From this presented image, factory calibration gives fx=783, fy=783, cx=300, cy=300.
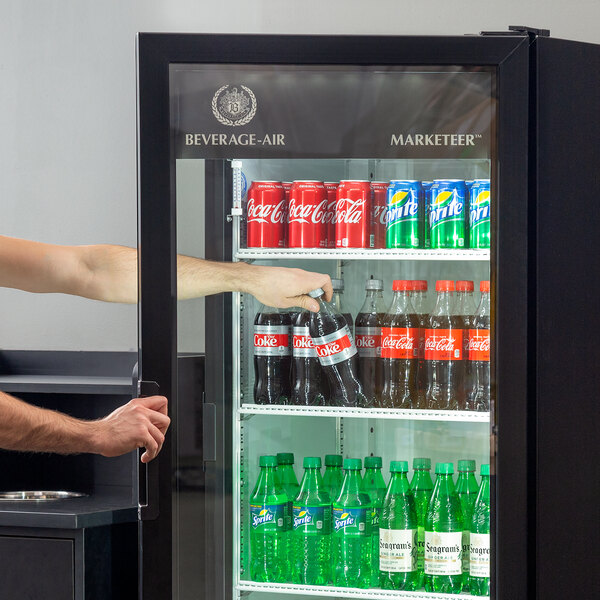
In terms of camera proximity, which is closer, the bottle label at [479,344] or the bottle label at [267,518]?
the bottle label at [479,344]

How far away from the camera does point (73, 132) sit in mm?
2795

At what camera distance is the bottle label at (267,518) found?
194 centimetres

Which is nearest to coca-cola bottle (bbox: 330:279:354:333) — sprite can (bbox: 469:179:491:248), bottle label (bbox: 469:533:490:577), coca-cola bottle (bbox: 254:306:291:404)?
coca-cola bottle (bbox: 254:306:291:404)

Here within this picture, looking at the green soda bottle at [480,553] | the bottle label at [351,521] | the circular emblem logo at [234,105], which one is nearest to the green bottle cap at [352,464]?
the bottle label at [351,521]

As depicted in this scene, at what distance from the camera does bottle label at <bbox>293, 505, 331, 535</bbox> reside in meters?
1.94

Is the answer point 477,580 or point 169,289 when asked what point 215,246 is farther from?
point 477,580

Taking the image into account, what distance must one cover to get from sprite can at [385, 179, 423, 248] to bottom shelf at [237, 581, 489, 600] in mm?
805

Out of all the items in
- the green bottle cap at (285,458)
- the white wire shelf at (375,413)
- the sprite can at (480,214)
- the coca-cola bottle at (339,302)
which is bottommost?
the green bottle cap at (285,458)

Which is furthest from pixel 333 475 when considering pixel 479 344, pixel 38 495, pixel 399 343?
pixel 38 495

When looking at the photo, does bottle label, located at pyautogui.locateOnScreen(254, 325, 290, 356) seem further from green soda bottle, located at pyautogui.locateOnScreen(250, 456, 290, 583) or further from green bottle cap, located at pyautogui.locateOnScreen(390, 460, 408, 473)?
green bottle cap, located at pyautogui.locateOnScreen(390, 460, 408, 473)

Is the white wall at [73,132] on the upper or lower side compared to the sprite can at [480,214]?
upper

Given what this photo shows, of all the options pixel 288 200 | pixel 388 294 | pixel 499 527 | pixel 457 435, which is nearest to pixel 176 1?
pixel 288 200

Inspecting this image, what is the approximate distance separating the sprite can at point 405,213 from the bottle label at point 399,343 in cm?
20

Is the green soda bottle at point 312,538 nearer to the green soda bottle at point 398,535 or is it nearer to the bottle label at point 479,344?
the green soda bottle at point 398,535
